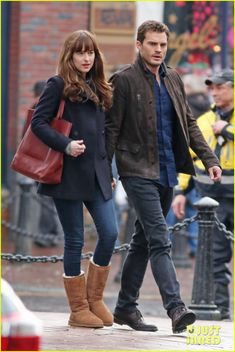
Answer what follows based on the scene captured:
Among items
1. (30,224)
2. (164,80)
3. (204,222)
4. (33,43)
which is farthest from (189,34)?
(164,80)

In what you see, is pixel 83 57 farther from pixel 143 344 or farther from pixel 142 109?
pixel 143 344

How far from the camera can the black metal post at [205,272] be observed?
10.7m

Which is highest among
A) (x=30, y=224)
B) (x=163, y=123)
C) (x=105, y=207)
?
(x=163, y=123)

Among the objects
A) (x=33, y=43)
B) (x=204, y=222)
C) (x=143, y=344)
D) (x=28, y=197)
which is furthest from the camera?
(x=33, y=43)

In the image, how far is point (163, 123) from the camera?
862cm

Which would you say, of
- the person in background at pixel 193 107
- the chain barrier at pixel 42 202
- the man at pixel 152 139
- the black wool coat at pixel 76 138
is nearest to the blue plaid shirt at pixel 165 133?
the man at pixel 152 139

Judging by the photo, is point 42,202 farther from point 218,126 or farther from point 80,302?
point 80,302

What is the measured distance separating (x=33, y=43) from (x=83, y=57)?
998 centimetres

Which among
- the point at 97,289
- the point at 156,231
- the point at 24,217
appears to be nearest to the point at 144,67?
the point at 156,231

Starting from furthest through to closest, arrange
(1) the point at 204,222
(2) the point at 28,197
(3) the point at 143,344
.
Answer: (2) the point at 28,197
(1) the point at 204,222
(3) the point at 143,344

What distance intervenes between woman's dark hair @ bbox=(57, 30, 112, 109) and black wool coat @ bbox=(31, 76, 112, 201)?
62mm

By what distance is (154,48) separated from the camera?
28.3 ft

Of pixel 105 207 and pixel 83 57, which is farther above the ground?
pixel 83 57

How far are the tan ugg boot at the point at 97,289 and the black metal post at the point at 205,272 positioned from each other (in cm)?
188
